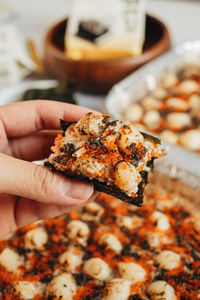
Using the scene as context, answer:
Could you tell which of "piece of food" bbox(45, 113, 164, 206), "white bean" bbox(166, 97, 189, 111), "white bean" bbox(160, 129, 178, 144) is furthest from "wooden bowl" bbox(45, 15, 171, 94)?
"piece of food" bbox(45, 113, 164, 206)

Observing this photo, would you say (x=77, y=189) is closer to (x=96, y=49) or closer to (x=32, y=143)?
(x=32, y=143)

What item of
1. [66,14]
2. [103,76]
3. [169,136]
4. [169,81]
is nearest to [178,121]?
[169,136]

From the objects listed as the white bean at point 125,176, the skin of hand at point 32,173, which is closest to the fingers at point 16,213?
the skin of hand at point 32,173

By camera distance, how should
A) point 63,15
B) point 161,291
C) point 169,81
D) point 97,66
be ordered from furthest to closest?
1. point 63,15
2. point 169,81
3. point 97,66
4. point 161,291

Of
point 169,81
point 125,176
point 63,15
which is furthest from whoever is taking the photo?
point 63,15

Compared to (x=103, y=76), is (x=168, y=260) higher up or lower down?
lower down

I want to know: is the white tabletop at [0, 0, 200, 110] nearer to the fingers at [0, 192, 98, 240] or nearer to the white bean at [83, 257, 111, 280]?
the fingers at [0, 192, 98, 240]
